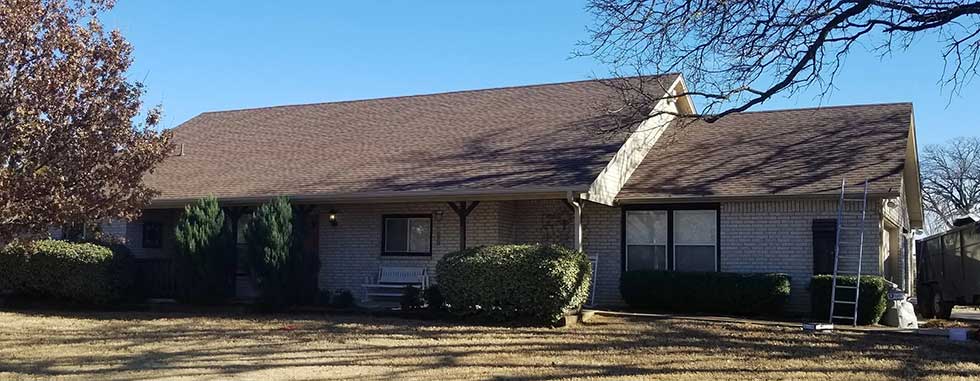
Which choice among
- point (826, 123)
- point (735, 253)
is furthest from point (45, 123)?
point (826, 123)

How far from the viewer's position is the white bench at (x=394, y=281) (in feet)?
57.7

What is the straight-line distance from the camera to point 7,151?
412 inches

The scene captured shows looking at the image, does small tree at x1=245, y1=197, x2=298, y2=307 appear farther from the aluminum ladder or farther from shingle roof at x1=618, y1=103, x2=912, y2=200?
the aluminum ladder

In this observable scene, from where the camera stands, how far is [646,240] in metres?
17.7

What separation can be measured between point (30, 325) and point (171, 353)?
15.8 feet

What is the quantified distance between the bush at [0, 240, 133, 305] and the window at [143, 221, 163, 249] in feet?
7.67

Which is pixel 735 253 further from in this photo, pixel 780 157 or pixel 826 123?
pixel 826 123

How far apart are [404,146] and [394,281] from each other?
3238 millimetres

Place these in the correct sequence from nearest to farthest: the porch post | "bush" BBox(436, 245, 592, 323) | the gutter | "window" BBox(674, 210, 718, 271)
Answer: "bush" BBox(436, 245, 592, 323) < the gutter < the porch post < "window" BBox(674, 210, 718, 271)

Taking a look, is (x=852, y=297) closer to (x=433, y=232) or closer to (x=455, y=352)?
(x=455, y=352)

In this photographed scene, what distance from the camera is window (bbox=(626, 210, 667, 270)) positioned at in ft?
57.8

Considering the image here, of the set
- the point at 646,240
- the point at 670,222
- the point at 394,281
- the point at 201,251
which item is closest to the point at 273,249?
the point at 201,251

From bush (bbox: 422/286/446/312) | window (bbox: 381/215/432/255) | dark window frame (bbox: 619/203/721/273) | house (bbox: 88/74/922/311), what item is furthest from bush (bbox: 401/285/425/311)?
dark window frame (bbox: 619/203/721/273)

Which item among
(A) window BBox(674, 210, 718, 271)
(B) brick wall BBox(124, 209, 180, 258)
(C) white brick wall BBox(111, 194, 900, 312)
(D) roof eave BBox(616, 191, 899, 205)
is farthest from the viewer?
(B) brick wall BBox(124, 209, 180, 258)
